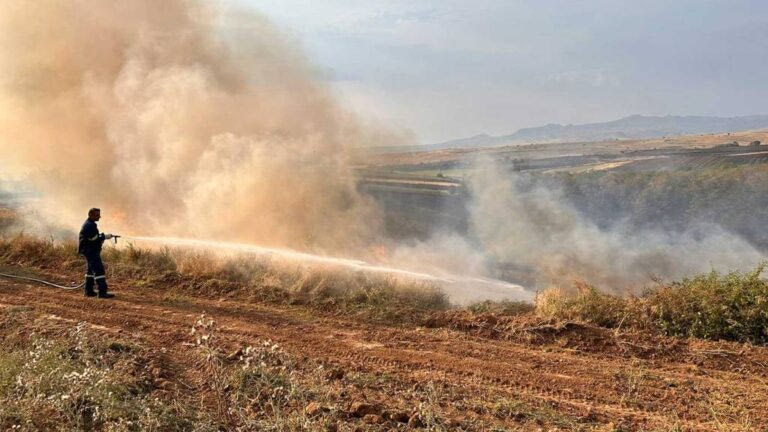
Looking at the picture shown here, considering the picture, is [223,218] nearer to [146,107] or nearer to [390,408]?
[146,107]

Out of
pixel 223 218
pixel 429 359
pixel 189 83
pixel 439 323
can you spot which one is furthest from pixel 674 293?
pixel 189 83

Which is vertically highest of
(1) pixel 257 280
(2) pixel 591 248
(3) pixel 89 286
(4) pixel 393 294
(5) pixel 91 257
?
(5) pixel 91 257

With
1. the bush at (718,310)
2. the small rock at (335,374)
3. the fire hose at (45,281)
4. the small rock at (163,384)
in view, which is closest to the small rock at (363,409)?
the small rock at (335,374)

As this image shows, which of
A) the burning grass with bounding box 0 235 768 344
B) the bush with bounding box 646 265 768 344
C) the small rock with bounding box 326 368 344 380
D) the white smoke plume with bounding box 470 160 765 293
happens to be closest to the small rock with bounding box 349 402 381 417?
the small rock with bounding box 326 368 344 380

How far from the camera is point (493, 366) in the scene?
7031 mm

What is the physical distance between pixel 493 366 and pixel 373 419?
7.87ft

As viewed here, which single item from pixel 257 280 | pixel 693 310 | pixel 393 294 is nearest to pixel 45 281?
pixel 257 280

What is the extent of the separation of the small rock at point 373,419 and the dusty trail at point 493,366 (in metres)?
0.45

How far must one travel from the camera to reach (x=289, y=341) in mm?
8062

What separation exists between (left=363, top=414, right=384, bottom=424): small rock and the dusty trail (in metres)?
0.45

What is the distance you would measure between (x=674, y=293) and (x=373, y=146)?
17.1 m

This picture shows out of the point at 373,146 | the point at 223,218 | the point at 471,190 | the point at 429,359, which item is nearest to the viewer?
the point at 429,359

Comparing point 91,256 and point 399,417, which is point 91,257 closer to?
point 91,256

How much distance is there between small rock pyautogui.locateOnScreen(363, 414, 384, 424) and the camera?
527 cm
